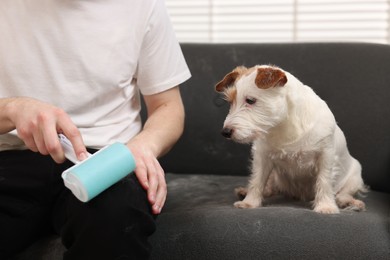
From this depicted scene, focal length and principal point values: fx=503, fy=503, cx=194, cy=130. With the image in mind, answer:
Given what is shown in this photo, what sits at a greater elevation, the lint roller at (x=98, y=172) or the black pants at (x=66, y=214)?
the lint roller at (x=98, y=172)

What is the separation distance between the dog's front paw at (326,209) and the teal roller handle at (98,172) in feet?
2.32

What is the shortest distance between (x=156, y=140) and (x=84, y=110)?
22 cm

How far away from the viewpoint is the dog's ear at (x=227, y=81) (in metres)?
1.49

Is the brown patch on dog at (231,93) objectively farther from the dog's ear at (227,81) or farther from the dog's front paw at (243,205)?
the dog's front paw at (243,205)

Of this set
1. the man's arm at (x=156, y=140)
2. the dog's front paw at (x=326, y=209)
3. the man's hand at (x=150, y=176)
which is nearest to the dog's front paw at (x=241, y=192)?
the dog's front paw at (x=326, y=209)

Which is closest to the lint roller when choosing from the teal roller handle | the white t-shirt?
the teal roller handle

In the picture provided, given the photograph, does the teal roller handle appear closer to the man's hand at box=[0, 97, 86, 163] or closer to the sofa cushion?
the man's hand at box=[0, 97, 86, 163]

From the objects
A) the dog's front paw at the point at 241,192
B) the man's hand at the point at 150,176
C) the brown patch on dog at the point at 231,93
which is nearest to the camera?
the man's hand at the point at 150,176

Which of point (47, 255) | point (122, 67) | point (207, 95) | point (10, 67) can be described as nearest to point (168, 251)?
point (47, 255)

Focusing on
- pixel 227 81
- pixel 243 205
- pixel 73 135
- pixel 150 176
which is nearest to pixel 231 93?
pixel 227 81

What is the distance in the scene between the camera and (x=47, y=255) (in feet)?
3.89

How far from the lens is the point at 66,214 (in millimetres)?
1028

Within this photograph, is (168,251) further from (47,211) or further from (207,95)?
(207,95)

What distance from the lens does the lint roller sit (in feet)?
2.63
